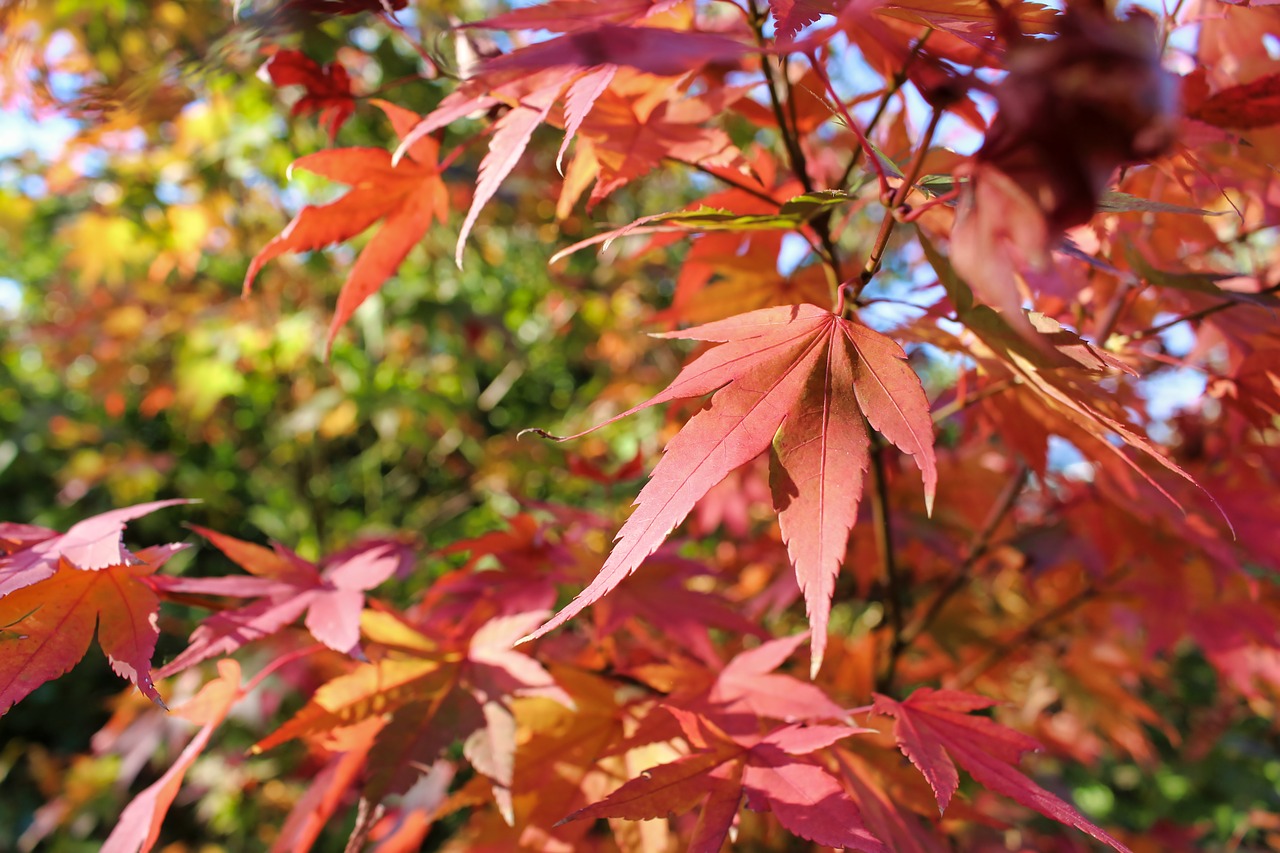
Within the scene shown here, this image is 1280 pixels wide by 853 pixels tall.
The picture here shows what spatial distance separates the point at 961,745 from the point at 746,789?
155 millimetres

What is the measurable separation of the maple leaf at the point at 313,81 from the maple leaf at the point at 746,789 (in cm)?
58

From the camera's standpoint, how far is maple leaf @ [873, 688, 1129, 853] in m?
0.46

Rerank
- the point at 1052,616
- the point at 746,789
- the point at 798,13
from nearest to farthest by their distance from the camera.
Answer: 1. the point at 798,13
2. the point at 746,789
3. the point at 1052,616

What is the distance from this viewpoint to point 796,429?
1.46 feet

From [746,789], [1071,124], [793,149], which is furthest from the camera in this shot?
[793,149]

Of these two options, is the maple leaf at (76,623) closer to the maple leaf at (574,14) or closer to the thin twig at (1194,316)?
the maple leaf at (574,14)

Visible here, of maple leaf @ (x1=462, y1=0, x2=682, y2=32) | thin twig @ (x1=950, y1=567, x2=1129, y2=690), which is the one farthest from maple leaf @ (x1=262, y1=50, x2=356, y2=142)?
thin twig @ (x1=950, y1=567, x2=1129, y2=690)

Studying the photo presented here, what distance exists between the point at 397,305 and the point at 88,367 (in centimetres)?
195

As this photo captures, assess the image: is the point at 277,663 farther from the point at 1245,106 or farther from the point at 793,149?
the point at 1245,106

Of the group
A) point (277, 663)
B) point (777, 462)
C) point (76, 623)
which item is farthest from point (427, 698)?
point (777, 462)

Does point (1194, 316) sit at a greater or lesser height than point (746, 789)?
greater

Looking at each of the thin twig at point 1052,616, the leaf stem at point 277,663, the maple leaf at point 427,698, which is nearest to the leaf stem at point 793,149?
the maple leaf at point 427,698

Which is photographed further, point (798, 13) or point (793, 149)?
point (793, 149)

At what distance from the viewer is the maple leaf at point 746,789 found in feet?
1.52
